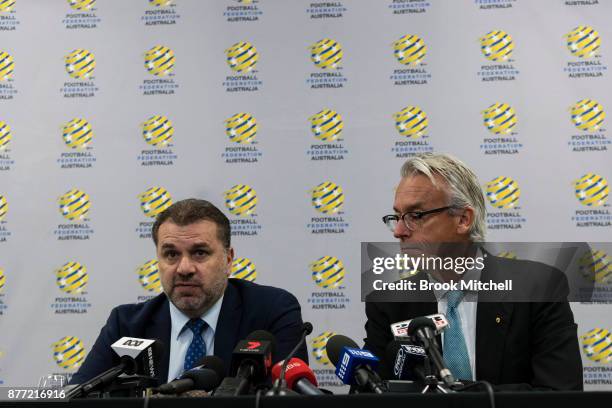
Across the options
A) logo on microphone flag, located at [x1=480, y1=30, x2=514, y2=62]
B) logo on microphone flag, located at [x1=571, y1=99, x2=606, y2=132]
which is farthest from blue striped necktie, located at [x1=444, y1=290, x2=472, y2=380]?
logo on microphone flag, located at [x1=480, y1=30, x2=514, y2=62]

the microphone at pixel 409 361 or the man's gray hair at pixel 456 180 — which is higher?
the man's gray hair at pixel 456 180

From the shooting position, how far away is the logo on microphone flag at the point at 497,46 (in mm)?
3680

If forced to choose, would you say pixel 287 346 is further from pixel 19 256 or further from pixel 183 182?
pixel 19 256

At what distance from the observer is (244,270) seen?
144 inches

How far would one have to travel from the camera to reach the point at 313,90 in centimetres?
376

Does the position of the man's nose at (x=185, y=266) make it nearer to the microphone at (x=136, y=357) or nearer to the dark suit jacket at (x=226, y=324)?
the dark suit jacket at (x=226, y=324)

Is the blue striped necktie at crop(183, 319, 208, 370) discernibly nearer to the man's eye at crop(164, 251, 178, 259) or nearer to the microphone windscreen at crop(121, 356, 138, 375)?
the man's eye at crop(164, 251, 178, 259)

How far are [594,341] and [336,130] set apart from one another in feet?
5.94

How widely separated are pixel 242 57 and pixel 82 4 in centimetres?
108

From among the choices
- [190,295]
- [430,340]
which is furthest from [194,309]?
[430,340]

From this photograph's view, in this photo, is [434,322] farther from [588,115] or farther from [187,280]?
[588,115]

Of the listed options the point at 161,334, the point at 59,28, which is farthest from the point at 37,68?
the point at 161,334

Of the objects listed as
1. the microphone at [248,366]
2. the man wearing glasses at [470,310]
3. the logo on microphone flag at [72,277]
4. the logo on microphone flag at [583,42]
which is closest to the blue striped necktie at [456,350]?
the man wearing glasses at [470,310]

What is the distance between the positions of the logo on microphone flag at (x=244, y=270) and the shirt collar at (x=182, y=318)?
2.63 feet
